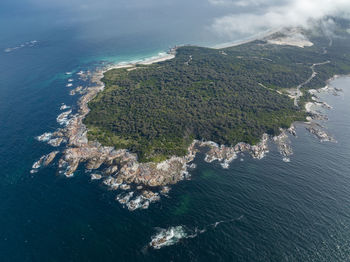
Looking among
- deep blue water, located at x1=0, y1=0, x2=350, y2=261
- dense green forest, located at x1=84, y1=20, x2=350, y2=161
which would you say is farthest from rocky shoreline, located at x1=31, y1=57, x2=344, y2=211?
dense green forest, located at x1=84, y1=20, x2=350, y2=161

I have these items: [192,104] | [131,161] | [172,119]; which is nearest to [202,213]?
[131,161]

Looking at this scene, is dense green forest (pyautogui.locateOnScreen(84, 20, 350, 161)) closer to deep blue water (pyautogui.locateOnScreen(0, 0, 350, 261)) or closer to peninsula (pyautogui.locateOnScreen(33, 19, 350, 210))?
peninsula (pyautogui.locateOnScreen(33, 19, 350, 210))

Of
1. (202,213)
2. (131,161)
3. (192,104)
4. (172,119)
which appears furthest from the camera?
(192,104)

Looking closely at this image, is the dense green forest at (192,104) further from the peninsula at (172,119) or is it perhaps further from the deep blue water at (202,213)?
the deep blue water at (202,213)

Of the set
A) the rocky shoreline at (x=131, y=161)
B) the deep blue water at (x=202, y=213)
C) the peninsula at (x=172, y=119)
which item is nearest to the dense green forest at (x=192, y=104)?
the peninsula at (x=172, y=119)

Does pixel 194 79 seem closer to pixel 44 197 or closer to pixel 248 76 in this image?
pixel 248 76

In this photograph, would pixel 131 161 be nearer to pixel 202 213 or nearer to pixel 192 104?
pixel 202 213
